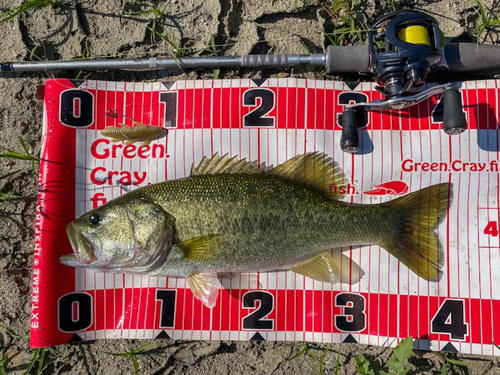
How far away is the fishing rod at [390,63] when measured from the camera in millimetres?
2184

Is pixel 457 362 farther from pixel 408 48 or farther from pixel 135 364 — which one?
pixel 135 364

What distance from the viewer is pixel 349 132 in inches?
94.9

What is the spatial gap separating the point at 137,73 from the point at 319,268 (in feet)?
6.51

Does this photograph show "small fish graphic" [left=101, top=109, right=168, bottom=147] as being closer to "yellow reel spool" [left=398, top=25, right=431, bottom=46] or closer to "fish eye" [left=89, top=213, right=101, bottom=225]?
"fish eye" [left=89, top=213, right=101, bottom=225]

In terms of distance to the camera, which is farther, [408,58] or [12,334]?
[12,334]

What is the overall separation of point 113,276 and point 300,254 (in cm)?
135

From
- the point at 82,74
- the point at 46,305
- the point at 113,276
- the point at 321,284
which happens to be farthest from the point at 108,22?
the point at 321,284

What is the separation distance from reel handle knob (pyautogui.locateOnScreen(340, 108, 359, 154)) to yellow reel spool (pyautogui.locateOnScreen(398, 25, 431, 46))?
0.53 m

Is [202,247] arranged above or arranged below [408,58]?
below

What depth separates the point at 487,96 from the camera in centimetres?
253

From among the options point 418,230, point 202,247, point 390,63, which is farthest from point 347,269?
point 390,63

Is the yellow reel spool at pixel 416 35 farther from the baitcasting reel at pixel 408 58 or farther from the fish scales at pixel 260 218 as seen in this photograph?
the fish scales at pixel 260 218

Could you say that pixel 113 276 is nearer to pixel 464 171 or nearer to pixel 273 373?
pixel 273 373

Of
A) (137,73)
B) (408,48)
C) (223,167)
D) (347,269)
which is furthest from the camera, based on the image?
(137,73)
